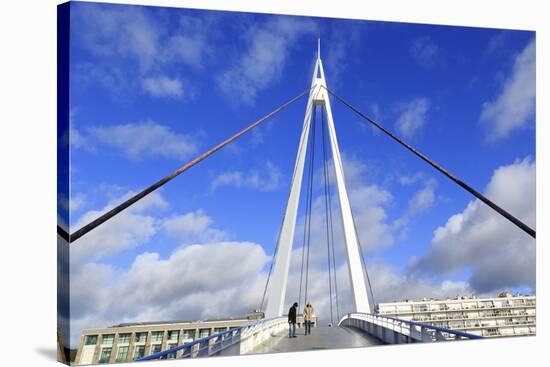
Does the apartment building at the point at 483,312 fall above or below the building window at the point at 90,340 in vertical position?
above

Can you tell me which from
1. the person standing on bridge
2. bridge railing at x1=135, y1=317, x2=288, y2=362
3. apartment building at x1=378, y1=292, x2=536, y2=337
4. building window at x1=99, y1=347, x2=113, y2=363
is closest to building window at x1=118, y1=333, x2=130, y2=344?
building window at x1=99, y1=347, x2=113, y2=363

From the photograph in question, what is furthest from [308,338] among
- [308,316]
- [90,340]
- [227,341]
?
[90,340]

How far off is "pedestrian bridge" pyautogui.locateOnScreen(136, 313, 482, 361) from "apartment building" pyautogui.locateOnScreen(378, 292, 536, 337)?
0.46 meters

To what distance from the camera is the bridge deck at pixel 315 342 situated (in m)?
7.99

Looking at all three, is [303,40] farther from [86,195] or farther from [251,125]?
[86,195]

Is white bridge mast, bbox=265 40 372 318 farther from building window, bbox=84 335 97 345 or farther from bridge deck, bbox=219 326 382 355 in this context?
building window, bbox=84 335 97 345

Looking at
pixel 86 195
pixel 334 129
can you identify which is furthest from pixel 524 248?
pixel 86 195

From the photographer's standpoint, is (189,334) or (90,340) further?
(189,334)

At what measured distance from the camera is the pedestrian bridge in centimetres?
735

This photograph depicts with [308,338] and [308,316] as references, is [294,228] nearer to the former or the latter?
[308,316]

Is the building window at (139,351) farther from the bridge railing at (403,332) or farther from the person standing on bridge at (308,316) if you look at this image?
the bridge railing at (403,332)

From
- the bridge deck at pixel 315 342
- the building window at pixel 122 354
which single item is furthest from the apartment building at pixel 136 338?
the bridge deck at pixel 315 342

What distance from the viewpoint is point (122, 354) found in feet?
22.1

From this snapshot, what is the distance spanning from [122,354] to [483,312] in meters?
5.42
